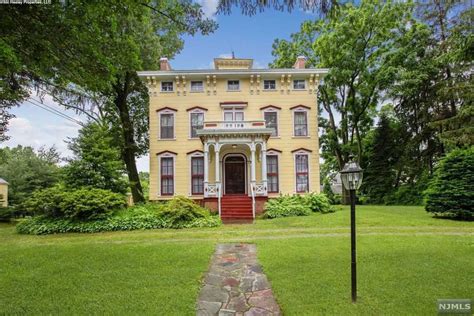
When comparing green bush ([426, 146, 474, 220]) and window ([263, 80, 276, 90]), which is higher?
window ([263, 80, 276, 90])

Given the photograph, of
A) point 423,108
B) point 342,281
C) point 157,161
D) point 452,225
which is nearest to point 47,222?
point 157,161

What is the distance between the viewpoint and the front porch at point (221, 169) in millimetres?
15258

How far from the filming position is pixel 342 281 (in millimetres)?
5199

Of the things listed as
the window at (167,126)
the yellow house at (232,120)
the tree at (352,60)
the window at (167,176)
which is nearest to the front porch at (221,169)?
the yellow house at (232,120)

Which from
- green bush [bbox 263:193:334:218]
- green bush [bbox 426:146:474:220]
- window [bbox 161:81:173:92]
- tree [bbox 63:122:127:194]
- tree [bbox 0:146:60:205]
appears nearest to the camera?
green bush [bbox 426:146:474:220]

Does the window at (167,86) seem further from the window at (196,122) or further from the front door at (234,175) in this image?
the front door at (234,175)

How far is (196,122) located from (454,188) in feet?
42.9

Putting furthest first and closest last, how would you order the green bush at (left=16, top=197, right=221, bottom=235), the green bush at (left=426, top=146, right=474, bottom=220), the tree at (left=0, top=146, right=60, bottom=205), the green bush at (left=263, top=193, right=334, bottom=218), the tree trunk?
the tree at (left=0, top=146, right=60, bottom=205)
the tree trunk
the green bush at (left=263, top=193, right=334, bottom=218)
the green bush at (left=426, top=146, right=474, bottom=220)
the green bush at (left=16, top=197, right=221, bottom=235)

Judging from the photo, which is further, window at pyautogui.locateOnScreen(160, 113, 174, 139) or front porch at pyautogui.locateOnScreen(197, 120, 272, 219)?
window at pyautogui.locateOnScreen(160, 113, 174, 139)

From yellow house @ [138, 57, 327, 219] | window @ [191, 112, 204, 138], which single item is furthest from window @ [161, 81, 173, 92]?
window @ [191, 112, 204, 138]

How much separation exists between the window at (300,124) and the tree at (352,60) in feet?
17.5

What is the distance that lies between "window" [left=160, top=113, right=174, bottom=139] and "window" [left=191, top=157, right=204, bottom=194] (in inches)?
80.8

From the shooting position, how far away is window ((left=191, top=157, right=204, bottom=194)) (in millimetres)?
17156

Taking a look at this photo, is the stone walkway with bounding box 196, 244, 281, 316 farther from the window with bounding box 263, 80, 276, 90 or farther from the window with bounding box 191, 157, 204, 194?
the window with bounding box 263, 80, 276, 90
